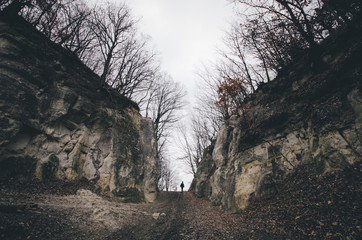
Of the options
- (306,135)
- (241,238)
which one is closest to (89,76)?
(241,238)

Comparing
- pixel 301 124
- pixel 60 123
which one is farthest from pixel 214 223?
pixel 60 123

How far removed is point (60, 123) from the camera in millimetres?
9609

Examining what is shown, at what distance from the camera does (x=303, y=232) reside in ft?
15.0

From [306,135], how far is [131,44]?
16.4 metres

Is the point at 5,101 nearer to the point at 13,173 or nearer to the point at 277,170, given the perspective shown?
the point at 13,173

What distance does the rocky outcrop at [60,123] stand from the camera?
24.3 ft

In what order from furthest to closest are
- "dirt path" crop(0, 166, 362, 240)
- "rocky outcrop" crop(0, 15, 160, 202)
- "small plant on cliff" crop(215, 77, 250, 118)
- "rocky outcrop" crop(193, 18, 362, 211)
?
1. "small plant on cliff" crop(215, 77, 250, 118)
2. "rocky outcrop" crop(0, 15, 160, 202)
3. "rocky outcrop" crop(193, 18, 362, 211)
4. "dirt path" crop(0, 166, 362, 240)

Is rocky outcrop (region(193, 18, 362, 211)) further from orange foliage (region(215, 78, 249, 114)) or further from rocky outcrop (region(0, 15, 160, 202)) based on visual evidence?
rocky outcrop (region(0, 15, 160, 202))

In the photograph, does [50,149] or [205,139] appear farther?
[205,139]

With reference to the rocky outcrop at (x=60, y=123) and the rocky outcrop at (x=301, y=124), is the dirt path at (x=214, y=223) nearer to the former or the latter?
the rocky outcrop at (x=301, y=124)

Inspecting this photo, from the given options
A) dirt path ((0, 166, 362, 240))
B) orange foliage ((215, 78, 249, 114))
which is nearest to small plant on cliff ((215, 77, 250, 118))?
orange foliage ((215, 78, 249, 114))

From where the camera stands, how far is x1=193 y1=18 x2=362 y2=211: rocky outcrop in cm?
570

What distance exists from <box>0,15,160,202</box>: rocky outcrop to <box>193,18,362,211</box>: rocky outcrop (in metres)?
7.92

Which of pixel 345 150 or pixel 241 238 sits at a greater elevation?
pixel 345 150
